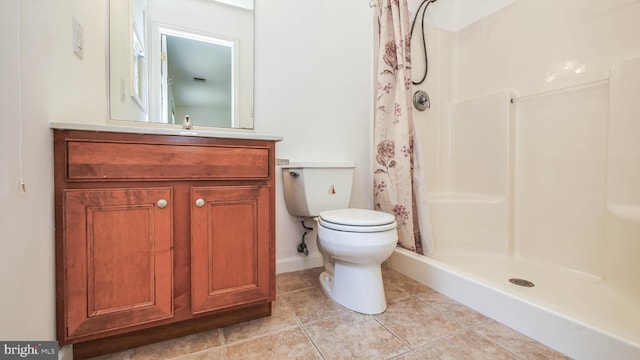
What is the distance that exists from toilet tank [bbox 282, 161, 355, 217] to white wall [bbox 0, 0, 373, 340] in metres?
0.17

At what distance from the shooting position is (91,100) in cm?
117

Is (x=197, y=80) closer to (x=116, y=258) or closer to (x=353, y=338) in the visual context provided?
(x=116, y=258)

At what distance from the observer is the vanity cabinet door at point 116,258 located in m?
0.88

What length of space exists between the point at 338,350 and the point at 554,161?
5.46 ft

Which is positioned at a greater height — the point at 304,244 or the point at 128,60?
the point at 128,60

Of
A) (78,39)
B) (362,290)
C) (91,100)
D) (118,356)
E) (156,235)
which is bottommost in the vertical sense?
(118,356)

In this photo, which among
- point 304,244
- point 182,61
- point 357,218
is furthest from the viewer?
point 304,244

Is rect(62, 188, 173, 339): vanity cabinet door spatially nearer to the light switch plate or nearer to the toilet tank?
the light switch plate

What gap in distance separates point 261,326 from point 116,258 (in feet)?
2.04

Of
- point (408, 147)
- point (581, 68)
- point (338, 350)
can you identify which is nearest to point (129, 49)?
point (408, 147)

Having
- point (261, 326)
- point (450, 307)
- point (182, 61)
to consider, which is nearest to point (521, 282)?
point (450, 307)

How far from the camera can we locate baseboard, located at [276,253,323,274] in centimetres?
177

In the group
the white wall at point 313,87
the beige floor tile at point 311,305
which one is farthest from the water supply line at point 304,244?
the beige floor tile at point 311,305

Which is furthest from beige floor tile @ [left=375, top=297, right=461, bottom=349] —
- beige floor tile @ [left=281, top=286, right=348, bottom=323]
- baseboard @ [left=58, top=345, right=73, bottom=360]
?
baseboard @ [left=58, top=345, right=73, bottom=360]
